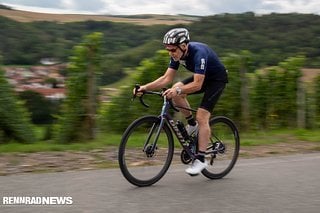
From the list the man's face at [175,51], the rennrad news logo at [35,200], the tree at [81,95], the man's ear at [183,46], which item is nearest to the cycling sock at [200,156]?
the man's face at [175,51]

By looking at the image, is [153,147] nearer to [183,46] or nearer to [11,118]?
[183,46]

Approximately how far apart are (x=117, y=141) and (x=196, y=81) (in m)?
4.16

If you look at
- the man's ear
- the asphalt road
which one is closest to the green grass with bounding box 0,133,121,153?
the asphalt road

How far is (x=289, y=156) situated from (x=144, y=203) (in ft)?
12.8

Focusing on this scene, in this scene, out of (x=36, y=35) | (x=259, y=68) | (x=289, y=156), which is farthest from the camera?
(x=36, y=35)

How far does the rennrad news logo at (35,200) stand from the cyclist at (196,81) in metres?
1.66

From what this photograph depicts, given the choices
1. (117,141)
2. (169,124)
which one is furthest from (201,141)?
(117,141)

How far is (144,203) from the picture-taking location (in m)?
4.86

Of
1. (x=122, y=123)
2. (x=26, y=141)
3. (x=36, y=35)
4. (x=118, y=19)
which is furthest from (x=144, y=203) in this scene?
(x=118, y=19)

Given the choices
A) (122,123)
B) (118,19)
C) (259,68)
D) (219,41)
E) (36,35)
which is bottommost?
(122,123)

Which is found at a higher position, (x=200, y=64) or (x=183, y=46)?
(x=183, y=46)

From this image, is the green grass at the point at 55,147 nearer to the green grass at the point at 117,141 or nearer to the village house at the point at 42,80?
the green grass at the point at 117,141

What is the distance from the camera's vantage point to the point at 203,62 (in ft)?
18.2

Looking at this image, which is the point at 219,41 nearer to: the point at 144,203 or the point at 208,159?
the point at 208,159
